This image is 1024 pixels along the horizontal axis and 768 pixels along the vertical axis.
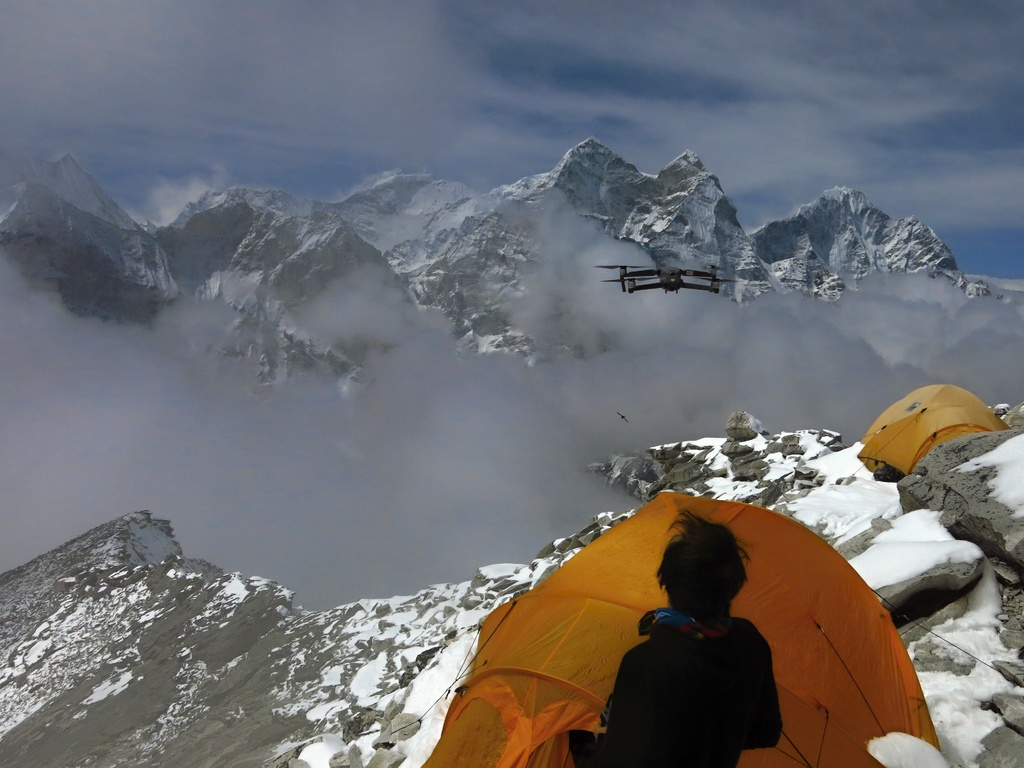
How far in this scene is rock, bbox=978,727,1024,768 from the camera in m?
6.20

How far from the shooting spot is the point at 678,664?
120 inches

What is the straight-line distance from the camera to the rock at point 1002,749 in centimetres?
620

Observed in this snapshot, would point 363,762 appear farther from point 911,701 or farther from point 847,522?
point 847,522

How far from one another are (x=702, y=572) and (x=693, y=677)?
1.73 ft

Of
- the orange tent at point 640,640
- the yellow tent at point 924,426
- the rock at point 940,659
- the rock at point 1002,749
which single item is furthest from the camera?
the yellow tent at point 924,426

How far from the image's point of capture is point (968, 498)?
9484 millimetres

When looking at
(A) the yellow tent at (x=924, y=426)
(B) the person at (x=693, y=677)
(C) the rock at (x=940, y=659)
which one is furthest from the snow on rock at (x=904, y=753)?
(A) the yellow tent at (x=924, y=426)

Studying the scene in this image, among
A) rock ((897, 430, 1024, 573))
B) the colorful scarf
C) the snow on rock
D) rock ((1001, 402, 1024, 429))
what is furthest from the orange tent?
rock ((1001, 402, 1024, 429))

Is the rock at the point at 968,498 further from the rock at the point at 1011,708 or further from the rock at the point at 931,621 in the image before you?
the rock at the point at 1011,708

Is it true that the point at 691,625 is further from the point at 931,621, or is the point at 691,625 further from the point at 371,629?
the point at 371,629

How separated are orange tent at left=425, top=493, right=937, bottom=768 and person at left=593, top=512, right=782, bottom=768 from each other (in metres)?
2.92

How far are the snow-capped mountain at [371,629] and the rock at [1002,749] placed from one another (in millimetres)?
23

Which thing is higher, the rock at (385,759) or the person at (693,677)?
the person at (693,677)

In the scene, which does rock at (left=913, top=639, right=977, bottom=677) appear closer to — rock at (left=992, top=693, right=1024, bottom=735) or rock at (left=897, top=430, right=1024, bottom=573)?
rock at (left=992, top=693, right=1024, bottom=735)
